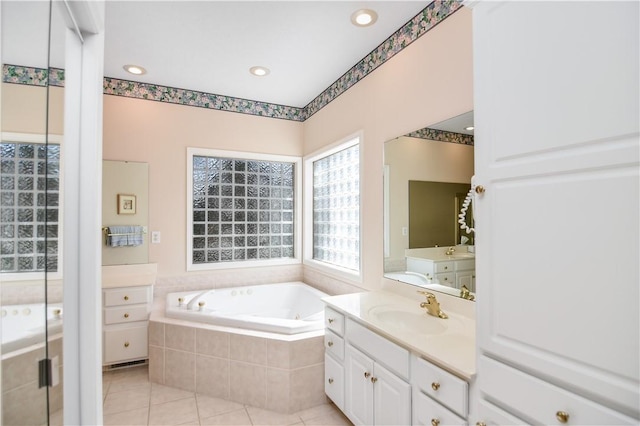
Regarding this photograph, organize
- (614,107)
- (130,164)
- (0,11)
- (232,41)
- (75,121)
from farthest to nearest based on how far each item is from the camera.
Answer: (130,164) < (232,41) < (75,121) < (614,107) < (0,11)

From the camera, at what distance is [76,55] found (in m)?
0.90

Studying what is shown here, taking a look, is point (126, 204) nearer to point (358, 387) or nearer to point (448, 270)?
point (358, 387)

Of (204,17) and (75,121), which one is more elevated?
(204,17)

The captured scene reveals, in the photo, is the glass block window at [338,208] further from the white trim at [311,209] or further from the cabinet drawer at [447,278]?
the cabinet drawer at [447,278]

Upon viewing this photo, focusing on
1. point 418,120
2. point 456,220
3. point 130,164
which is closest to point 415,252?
point 456,220

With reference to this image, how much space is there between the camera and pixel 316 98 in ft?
11.6

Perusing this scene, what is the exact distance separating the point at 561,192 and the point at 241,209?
3.27m

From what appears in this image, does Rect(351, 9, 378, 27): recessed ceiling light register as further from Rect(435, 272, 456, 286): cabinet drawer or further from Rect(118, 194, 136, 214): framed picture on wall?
Rect(118, 194, 136, 214): framed picture on wall

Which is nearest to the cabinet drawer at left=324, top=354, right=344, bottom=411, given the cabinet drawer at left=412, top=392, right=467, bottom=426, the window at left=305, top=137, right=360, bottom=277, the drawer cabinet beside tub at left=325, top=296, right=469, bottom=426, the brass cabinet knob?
the drawer cabinet beside tub at left=325, top=296, right=469, bottom=426

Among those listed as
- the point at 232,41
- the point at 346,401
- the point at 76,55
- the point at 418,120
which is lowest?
the point at 346,401

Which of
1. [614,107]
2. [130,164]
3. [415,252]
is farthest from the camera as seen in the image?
[130,164]

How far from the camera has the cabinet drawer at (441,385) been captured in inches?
48.0

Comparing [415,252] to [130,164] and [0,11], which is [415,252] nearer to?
[0,11]

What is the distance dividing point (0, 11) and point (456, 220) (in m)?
1.98
